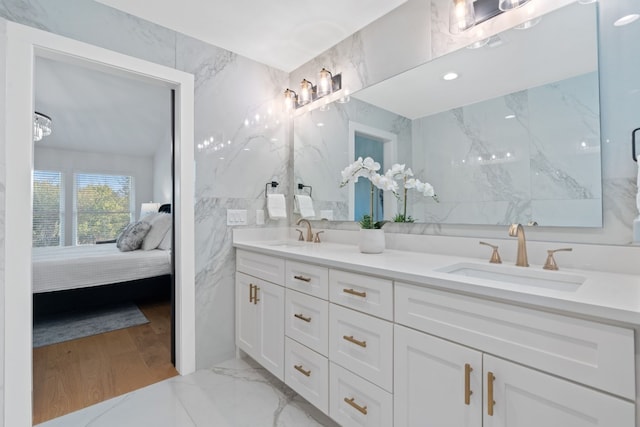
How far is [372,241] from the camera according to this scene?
5.54 feet

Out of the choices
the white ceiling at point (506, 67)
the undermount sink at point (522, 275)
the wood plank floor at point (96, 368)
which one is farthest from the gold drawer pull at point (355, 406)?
the white ceiling at point (506, 67)

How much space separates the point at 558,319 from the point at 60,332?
360 cm

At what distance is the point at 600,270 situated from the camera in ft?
3.74

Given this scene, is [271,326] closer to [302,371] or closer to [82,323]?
[302,371]

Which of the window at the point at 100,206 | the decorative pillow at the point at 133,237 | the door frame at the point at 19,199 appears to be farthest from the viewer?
the window at the point at 100,206

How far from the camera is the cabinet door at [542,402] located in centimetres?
73

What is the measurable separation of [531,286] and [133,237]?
3958mm

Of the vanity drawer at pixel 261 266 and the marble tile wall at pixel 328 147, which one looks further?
the marble tile wall at pixel 328 147

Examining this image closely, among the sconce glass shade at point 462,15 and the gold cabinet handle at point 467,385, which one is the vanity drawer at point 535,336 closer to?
the gold cabinet handle at point 467,385

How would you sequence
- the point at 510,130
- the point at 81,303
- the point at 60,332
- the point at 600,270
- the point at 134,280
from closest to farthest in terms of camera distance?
the point at 600,270, the point at 510,130, the point at 60,332, the point at 81,303, the point at 134,280

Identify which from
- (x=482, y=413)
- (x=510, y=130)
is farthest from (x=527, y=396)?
(x=510, y=130)

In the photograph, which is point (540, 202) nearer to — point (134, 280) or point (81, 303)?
point (134, 280)

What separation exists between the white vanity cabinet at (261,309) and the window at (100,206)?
4.96 metres

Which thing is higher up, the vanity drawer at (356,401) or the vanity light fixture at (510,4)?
the vanity light fixture at (510,4)
